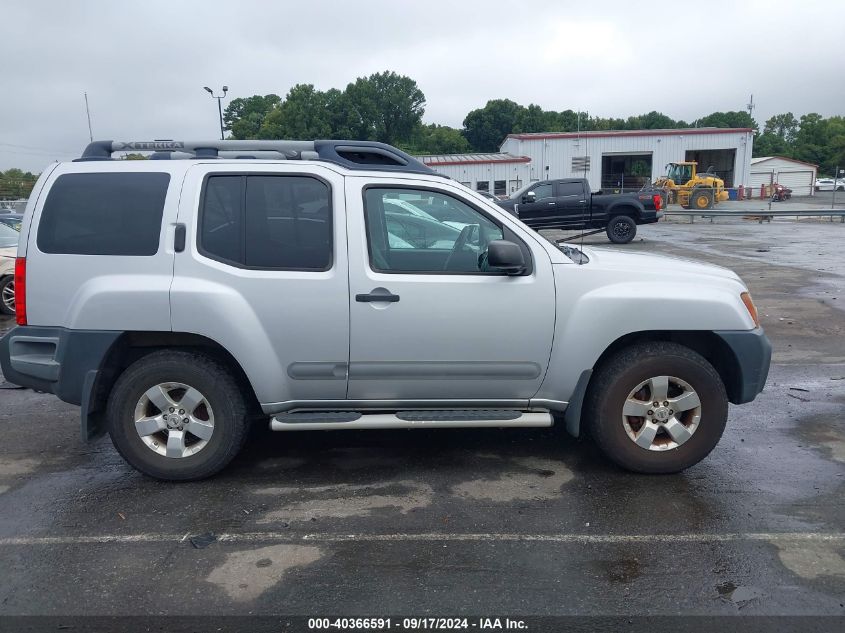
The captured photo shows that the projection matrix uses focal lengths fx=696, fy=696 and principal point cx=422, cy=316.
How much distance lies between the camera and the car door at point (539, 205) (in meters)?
20.8

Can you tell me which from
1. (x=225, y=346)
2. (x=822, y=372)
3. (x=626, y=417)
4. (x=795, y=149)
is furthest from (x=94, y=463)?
(x=795, y=149)

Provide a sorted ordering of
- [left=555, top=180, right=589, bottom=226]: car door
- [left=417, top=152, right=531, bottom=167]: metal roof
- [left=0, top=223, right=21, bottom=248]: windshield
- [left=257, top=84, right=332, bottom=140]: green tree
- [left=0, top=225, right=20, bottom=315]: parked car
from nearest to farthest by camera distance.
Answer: [left=0, top=225, right=20, bottom=315]: parked car, [left=0, top=223, right=21, bottom=248]: windshield, [left=555, top=180, right=589, bottom=226]: car door, [left=417, top=152, right=531, bottom=167]: metal roof, [left=257, top=84, right=332, bottom=140]: green tree

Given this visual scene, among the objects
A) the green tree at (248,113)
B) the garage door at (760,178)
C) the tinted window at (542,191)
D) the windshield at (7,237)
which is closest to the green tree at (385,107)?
the green tree at (248,113)

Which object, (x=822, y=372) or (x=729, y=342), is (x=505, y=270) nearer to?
(x=729, y=342)

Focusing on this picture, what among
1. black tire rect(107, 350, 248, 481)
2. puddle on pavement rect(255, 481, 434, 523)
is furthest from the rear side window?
puddle on pavement rect(255, 481, 434, 523)

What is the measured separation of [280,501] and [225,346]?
0.99 metres

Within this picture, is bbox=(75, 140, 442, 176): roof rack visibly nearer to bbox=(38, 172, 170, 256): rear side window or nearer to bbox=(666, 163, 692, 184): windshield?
bbox=(38, 172, 170, 256): rear side window

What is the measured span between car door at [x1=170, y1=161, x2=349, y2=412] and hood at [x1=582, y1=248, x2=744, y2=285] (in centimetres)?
167

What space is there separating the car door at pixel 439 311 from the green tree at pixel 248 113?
86640 millimetres

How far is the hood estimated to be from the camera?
440 centimetres

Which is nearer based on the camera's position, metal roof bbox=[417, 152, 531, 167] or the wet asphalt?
the wet asphalt

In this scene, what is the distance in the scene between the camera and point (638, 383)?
432 centimetres

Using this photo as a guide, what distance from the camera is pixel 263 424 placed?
5570 millimetres

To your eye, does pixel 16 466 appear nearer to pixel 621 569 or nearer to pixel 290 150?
pixel 290 150
